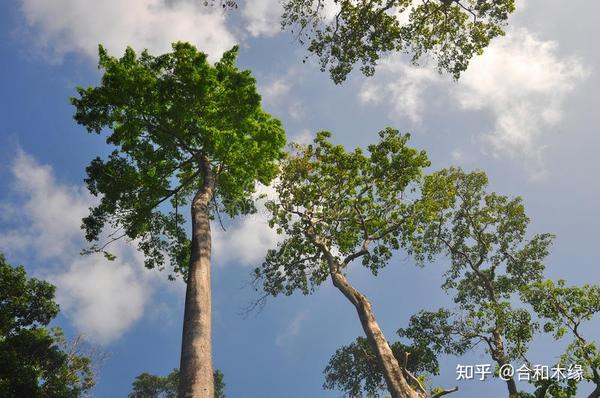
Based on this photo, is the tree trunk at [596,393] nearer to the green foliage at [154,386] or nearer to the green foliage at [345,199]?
the green foliage at [345,199]

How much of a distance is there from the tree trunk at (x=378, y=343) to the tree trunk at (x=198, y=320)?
516cm

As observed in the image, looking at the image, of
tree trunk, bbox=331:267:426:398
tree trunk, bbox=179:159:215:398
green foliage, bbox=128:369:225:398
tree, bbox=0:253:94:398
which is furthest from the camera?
green foliage, bbox=128:369:225:398

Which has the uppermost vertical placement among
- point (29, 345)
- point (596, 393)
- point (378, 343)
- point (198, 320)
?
point (29, 345)

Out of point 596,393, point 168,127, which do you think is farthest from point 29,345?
point 596,393

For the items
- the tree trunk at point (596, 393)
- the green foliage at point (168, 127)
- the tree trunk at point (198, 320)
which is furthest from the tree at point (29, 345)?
the tree trunk at point (596, 393)

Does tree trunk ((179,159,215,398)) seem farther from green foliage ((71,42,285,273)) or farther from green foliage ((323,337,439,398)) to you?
green foliage ((323,337,439,398))

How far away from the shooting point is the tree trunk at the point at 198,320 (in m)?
6.15

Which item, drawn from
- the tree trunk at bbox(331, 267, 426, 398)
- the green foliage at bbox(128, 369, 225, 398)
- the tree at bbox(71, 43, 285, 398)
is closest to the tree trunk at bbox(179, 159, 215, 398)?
the tree at bbox(71, 43, 285, 398)

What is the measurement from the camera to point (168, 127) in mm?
11961

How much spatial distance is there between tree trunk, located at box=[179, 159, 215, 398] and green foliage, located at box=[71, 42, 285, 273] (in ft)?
4.75

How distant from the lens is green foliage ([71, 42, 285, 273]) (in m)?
11.5

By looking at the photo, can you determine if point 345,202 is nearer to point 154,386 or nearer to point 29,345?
point 29,345

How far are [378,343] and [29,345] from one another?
16231mm

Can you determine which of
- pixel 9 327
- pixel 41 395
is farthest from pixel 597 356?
pixel 9 327
